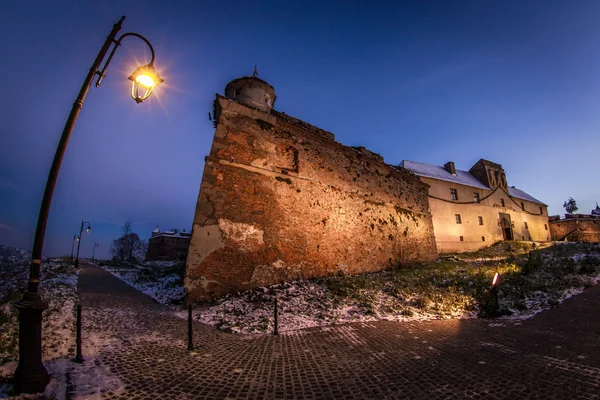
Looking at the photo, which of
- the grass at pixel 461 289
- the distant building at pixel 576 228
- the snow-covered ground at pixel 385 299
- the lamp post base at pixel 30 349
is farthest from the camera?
the distant building at pixel 576 228

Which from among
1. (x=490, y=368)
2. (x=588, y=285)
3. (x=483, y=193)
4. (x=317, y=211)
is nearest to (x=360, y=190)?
(x=317, y=211)

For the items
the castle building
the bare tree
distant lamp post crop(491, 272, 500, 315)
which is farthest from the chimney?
the bare tree

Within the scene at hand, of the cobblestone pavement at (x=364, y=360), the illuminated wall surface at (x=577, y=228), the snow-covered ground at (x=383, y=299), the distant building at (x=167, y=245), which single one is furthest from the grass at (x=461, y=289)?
the distant building at (x=167, y=245)

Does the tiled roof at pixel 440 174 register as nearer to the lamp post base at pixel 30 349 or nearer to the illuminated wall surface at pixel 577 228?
the illuminated wall surface at pixel 577 228

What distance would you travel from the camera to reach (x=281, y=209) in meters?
11.4

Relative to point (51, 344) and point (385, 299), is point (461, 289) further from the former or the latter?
point (51, 344)

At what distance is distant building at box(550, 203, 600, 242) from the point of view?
3859 centimetres

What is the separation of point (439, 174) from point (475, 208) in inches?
231

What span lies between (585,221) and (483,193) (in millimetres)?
25082

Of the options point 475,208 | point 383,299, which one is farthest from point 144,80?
point 475,208

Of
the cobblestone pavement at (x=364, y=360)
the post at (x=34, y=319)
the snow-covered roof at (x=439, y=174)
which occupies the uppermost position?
the snow-covered roof at (x=439, y=174)

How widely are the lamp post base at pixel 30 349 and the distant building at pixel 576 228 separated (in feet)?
183

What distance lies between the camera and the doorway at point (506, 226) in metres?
31.5

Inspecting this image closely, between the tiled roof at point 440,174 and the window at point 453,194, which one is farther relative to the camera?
the window at point 453,194
